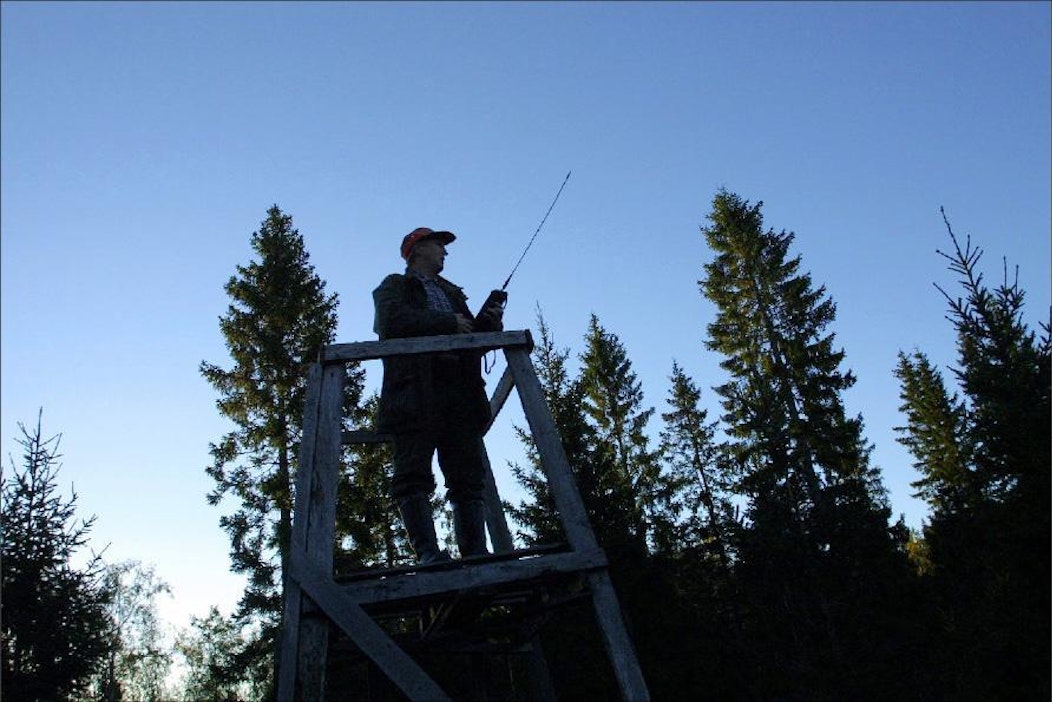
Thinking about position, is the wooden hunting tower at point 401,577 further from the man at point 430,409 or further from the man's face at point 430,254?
the man's face at point 430,254

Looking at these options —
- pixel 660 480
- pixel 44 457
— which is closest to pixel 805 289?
pixel 660 480

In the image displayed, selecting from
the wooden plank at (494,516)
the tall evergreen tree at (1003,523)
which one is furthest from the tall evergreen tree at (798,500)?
the wooden plank at (494,516)

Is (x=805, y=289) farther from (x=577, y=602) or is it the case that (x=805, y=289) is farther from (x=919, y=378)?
(x=577, y=602)

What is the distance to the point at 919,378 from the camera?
116ft

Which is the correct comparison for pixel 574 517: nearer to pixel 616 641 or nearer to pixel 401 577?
pixel 616 641

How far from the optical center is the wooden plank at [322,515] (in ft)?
11.5

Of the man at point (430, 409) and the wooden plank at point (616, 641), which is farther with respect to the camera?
the man at point (430, 409)

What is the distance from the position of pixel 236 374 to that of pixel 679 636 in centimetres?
1411

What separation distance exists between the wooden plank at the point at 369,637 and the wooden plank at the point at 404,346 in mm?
1171

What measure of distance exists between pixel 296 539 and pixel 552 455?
1428mm

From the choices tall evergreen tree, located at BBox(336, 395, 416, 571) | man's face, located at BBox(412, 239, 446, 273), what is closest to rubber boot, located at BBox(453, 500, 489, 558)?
man's face, located at BBox(412, 239, 446, 273)

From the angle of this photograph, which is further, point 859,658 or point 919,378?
point 919,378

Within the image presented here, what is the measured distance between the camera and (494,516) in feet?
18.7

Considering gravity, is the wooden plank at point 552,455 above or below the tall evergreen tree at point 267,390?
below
